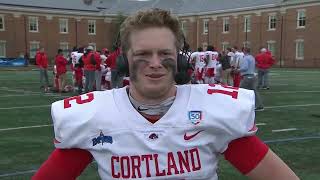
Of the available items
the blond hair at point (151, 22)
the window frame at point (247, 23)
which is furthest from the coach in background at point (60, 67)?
the window frame at point (247, 23)

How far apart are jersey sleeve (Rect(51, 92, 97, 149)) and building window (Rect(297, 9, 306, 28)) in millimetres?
45942

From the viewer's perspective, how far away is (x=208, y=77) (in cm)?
1619

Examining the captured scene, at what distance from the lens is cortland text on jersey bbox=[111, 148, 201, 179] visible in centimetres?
169

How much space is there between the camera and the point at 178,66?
76.6 inches

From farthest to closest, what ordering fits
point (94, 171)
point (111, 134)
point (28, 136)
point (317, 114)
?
point (317, 114) < point (28, 136) < point (94, 171) < point (111, 134)

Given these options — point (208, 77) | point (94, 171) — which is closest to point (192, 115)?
point (94, 171)

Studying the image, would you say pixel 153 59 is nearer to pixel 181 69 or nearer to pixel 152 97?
pixel 152 97

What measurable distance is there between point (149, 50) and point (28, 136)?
666 cm

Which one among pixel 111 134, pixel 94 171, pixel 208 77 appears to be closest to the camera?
pixel 111 134

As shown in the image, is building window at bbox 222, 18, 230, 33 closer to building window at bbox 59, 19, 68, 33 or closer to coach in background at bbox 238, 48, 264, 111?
building window at bbox 59, 19, 68, 33

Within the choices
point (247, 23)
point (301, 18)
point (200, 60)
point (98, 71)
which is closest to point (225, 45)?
point (247, 23)

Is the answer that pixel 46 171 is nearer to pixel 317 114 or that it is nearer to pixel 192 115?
pixel 192 115

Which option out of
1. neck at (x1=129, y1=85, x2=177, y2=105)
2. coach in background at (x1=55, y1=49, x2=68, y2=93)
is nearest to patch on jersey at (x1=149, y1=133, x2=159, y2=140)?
neck at (x1=129, y1=85, x2=177, y2=105)

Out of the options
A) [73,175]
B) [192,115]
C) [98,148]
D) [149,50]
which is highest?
[149,50]
